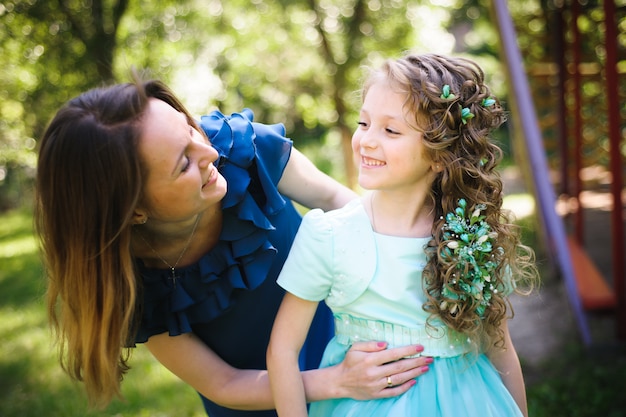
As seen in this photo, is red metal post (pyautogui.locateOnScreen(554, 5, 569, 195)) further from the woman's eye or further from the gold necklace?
the woman's eye

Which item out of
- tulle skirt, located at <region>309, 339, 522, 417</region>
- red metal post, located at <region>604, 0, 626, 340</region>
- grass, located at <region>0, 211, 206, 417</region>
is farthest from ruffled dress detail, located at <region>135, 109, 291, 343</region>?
red metal post, located at <region>604, 0, 626, 340</region>

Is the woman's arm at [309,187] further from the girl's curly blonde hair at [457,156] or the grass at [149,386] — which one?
the grass at [149,386]

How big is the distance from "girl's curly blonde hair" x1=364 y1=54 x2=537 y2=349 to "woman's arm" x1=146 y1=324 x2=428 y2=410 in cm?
16

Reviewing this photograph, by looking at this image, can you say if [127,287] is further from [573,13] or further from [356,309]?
[573,13]

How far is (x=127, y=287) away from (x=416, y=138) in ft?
2.85

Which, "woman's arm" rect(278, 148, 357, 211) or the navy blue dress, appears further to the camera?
"woman's arm" rect(278, 148, 357, 211)

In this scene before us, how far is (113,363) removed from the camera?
5.51 feet

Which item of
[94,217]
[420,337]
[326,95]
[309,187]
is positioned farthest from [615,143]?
[326,95]

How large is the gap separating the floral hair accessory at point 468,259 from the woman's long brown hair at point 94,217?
827 millimetres

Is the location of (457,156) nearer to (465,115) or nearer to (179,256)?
(465,115)

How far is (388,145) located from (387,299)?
1.34 ft

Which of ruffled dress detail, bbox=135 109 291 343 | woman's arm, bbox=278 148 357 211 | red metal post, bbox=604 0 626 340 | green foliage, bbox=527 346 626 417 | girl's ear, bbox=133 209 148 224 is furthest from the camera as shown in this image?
red metal post, bbox=604 0 626 340

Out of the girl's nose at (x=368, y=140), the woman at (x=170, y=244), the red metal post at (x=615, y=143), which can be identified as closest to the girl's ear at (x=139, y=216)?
the woman at (x=170, y=244)

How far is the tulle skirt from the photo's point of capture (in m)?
1.62
